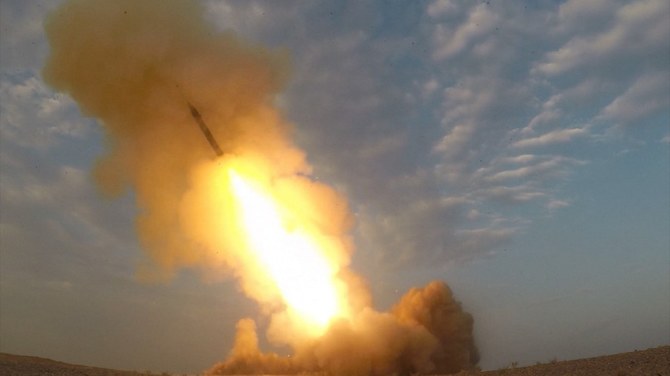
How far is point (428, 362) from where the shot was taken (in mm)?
33438

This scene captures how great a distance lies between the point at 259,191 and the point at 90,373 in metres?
14.2

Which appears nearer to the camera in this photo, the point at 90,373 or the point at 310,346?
the point at 90,373

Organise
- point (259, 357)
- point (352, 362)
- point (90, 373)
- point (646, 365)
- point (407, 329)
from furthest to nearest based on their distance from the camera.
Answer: point (259, 357), point (407, 329), point (352, 362), point (90, 373), point (646, 365)

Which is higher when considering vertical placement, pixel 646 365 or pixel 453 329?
pixel 453 329

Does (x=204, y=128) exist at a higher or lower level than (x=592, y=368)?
higher

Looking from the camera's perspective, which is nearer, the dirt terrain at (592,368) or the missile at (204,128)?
the dirt terrain at (592,368)

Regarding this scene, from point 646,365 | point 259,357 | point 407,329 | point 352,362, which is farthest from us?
point 259,357

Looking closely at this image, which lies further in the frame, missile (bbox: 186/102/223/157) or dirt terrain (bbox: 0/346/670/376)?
missile (bbox: 186/102/223/157)

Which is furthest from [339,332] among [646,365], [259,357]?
[646,365]

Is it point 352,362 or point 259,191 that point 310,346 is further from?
point 259,191

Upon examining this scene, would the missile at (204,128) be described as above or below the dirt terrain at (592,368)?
above

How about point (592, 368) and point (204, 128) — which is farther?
point (204, 128)

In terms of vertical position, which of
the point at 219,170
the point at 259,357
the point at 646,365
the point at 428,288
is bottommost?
the point at 646,365

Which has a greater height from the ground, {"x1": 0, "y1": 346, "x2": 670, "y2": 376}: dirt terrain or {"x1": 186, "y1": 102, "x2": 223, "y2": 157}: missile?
{"x1": 186, "y1": 102, "x2": 223, "y2": 157}: missile
